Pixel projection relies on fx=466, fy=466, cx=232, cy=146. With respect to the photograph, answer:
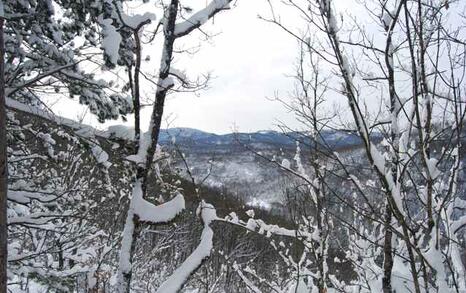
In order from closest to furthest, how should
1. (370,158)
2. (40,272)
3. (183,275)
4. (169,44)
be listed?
(370,158)
(183,275)
(169,44)
(40,272)

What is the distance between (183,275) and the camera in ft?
14.9

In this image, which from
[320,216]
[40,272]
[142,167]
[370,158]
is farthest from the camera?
[320,216]

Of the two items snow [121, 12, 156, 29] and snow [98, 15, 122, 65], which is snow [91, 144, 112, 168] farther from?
snow [121, 12, 156, 29]

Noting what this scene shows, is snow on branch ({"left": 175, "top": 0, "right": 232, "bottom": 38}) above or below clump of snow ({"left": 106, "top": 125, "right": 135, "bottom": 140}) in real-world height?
above

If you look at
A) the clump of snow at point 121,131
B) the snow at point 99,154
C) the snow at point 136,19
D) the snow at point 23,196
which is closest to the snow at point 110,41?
the snow at point 136,19

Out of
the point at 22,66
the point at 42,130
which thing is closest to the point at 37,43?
the point at 22,66

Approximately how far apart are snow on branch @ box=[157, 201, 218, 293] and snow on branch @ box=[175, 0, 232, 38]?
2019 mm

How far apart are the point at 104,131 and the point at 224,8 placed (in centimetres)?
198

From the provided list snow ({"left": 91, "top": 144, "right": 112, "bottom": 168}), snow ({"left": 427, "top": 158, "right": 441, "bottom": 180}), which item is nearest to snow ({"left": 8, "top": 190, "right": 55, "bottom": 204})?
snow ({"left": 91, "top": 144, "right": 112, "bottom": 168})

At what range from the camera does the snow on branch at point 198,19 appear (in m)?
5.34

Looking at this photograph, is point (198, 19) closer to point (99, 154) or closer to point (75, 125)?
point (75, 125)

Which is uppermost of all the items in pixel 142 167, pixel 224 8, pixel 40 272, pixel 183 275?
pixel 224 8

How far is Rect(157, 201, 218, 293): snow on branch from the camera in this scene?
14.6 feet

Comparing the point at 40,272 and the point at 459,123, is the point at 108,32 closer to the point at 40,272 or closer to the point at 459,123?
the point at 40,272
